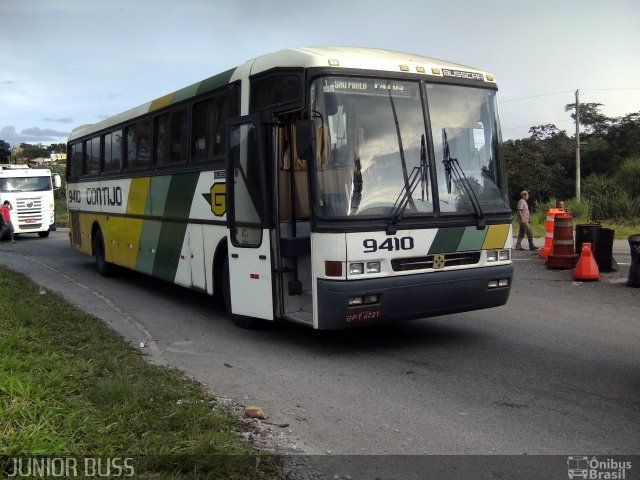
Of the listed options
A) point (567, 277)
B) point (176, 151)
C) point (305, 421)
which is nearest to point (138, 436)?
point (305, 421)

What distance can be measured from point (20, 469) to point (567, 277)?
1095cm

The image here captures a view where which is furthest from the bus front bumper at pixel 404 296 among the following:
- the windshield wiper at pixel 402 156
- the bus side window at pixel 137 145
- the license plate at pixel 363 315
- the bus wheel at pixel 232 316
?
the bus side window at pixel 137 145

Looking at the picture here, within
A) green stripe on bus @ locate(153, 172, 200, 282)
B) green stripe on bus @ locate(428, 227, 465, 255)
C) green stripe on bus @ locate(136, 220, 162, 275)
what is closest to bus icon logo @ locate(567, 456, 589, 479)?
green stripe on bus @ locate(428, 227, 465, 255)

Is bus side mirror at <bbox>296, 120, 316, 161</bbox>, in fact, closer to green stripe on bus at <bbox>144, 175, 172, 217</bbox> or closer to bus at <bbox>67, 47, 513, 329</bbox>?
bus at <bbox>67, 47, 513, 329</bbox>

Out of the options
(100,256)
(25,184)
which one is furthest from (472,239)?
(25,184)

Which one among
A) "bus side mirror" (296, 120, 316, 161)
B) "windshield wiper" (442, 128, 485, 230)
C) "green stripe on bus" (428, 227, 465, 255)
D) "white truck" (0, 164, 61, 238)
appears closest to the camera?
"bus side mirror" (296, 120, 316, 161)

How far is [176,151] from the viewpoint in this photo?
9609mm

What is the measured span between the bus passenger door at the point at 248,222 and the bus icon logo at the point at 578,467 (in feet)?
12.4

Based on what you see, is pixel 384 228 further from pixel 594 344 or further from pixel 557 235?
pixel 557 235

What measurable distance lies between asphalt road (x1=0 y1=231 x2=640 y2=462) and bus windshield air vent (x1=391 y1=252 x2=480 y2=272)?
39.4 inches

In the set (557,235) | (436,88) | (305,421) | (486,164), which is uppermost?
(436,88)

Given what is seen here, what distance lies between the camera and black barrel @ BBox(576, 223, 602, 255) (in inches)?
496

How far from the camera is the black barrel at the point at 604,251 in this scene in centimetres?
1233

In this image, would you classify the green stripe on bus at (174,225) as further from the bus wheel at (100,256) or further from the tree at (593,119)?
the tree at (593,119)
